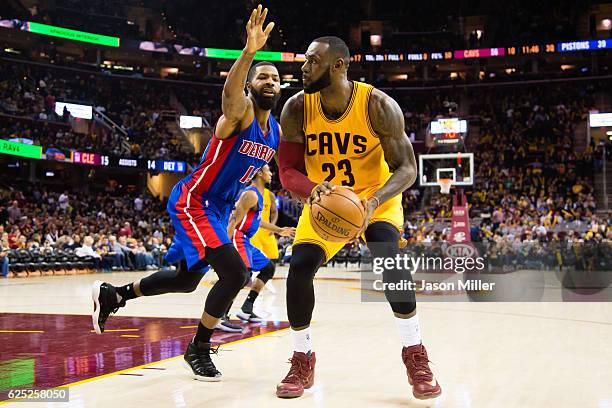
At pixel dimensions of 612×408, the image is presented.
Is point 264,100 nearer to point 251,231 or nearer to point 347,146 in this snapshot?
point 347,146

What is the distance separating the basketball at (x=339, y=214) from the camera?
3.58 metres

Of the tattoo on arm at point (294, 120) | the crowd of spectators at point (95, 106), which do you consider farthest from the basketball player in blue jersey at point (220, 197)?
the crowd of spectators at point (95, 106)

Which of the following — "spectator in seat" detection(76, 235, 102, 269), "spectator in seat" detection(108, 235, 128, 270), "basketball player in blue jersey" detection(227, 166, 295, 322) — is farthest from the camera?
"spectator in seat" detection(108, 235, 128, 270)

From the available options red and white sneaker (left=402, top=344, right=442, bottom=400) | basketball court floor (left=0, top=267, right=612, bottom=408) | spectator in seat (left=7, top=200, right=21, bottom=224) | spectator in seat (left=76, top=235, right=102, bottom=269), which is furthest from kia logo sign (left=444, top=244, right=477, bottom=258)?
spectator in seat (left=7, top=200, right=21, bottom=224)

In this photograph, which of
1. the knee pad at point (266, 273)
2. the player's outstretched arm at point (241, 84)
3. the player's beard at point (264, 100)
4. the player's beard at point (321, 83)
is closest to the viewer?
the player's outstretched arm at point (241, 84)

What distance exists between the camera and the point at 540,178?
28.8 metres

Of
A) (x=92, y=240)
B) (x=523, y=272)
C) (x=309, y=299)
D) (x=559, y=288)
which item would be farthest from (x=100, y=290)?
(x=92, y=240)

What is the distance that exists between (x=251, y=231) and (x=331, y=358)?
2.90 m

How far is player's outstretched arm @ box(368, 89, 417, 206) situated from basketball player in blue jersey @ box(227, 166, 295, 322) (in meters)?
3.21

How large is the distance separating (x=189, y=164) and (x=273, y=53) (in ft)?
30.4

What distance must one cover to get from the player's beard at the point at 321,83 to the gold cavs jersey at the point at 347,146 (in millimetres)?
142

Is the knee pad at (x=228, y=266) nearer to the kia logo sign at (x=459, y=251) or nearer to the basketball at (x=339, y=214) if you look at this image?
the basketball at (x=339, y=214)

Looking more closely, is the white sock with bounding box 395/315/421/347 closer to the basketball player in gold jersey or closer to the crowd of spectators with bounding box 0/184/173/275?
the basketball player in gold jersey

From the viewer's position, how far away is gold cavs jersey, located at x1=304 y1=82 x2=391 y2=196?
13.1ft
